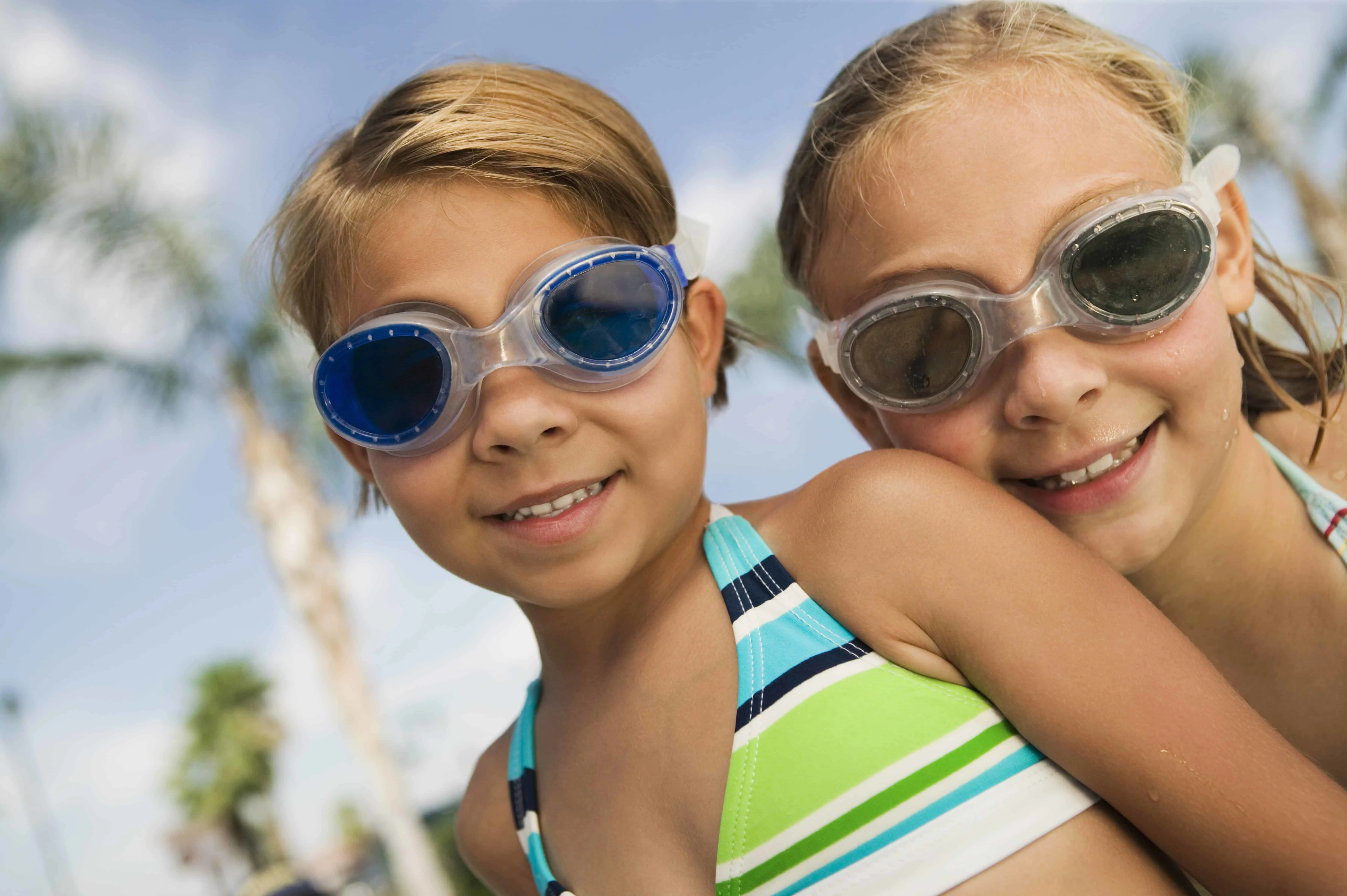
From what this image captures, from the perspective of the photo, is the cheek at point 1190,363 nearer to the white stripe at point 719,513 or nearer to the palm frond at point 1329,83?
the white stripe at point 719,513

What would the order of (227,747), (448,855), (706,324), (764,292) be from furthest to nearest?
(227,747), (448,855), (764,292), (706,324)

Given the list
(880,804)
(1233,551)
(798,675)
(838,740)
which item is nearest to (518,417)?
(798,675)

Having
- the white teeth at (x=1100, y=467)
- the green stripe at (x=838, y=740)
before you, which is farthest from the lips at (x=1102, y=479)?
the green stripe at (x=838, y=740)

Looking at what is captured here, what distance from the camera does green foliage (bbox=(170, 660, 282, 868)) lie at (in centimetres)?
3741

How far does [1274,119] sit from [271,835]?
139 feet

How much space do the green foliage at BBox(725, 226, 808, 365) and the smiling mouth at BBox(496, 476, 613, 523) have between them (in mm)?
7550

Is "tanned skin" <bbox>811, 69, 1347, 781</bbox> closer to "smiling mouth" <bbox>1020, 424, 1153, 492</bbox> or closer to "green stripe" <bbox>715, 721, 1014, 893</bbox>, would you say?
"smiling mouth" <bbox>1020, 424, 1153, 492</bbox>

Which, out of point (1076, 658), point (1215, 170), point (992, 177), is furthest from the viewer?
point (1215, 170)

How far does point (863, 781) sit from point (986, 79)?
1.34 metres

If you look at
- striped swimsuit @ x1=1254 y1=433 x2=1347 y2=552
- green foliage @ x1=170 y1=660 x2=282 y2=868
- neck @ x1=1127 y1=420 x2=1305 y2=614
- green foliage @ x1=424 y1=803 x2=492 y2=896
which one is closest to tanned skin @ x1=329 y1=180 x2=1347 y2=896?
neck @ x1=1127 y1=420 x2=1305 y2=614

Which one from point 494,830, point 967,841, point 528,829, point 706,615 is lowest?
point 494,830

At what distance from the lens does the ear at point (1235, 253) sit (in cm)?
215

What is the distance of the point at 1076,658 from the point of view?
1.55 m

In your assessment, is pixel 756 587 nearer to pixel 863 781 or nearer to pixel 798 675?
pixel 798 675
